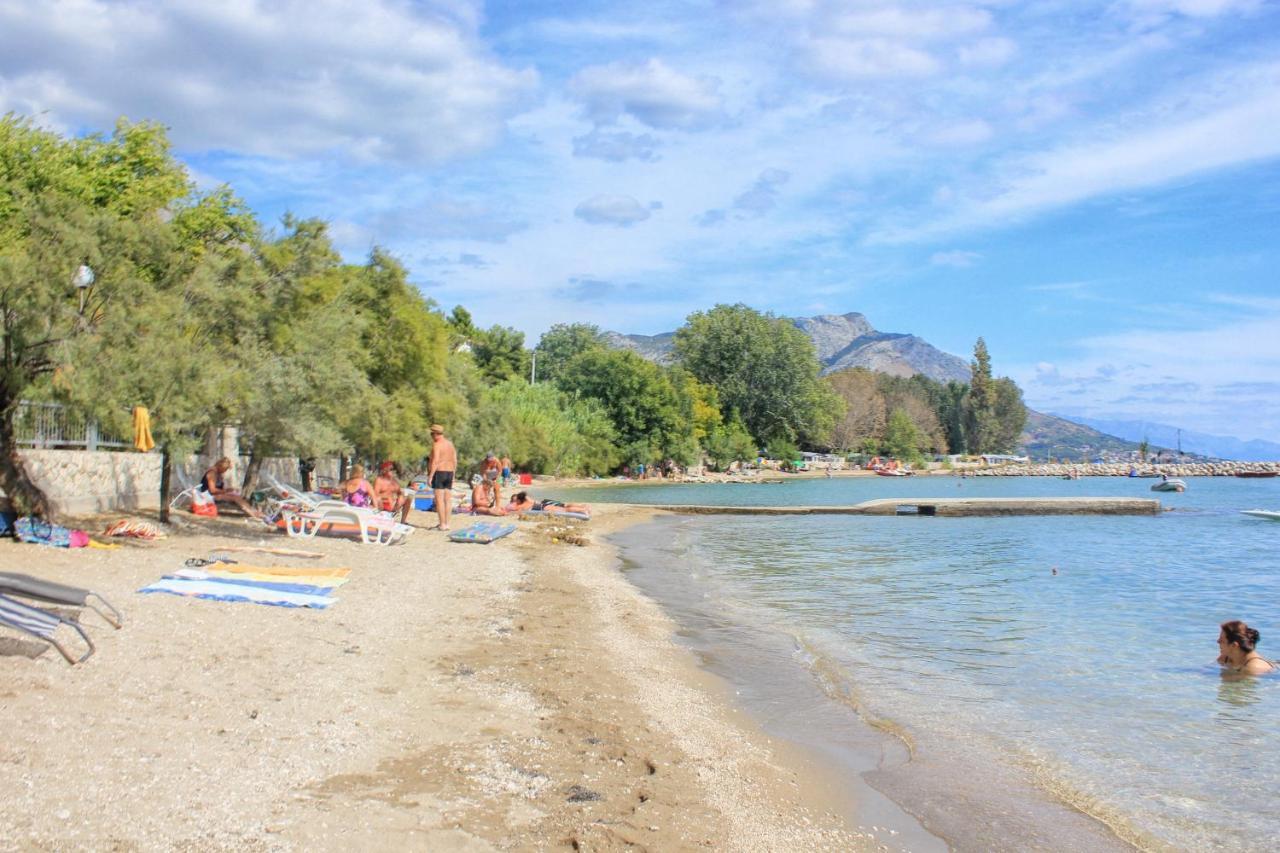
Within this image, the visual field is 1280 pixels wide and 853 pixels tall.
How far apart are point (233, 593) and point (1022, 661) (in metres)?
8.85

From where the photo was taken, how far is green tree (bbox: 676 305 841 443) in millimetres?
99812

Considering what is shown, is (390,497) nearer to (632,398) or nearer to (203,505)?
(203,505)

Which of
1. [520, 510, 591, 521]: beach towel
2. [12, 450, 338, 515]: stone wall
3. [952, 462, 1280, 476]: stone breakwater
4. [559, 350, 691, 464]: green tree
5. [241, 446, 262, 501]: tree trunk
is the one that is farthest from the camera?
[952, 462, 1280, 476]: stone breakwater

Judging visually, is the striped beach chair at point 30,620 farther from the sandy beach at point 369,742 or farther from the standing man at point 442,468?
the standing man at point 442,468

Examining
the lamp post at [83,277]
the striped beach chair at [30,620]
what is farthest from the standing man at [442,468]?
the striped beach chair at [30,620]

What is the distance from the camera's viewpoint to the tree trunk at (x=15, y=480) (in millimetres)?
11688

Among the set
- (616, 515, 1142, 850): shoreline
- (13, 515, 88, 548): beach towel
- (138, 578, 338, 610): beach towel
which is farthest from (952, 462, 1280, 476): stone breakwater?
(138, 578, 338, 610): beach towel

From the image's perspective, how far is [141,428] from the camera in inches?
448

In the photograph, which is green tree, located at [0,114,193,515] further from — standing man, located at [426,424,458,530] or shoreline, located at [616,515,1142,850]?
shoreline, located at [616,515,1142,850]

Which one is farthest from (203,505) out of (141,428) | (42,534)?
(141,428)

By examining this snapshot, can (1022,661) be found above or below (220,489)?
below

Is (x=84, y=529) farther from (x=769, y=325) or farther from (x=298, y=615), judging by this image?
(x=769, y=325)

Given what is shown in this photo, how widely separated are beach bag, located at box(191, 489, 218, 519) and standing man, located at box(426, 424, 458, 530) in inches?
159

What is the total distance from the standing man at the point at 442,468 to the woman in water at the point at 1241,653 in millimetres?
13045
